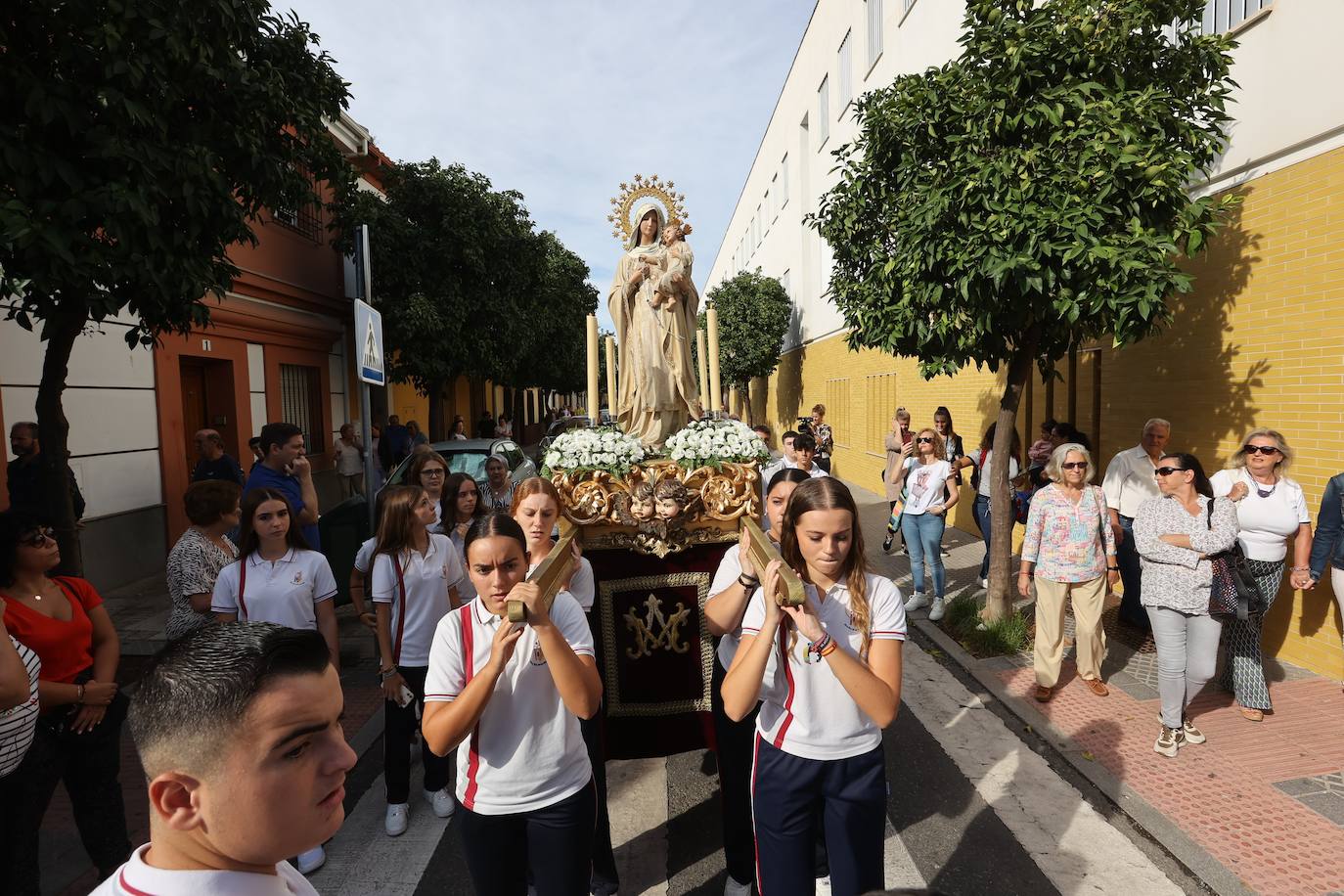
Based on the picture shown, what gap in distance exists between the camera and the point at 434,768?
12.3 feet

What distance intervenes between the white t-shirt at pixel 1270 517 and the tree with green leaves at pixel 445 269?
1233 centimetres

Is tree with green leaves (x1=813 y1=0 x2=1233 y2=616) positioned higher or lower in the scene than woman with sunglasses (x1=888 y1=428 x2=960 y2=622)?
higher

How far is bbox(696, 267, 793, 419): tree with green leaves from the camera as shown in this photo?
23.0m

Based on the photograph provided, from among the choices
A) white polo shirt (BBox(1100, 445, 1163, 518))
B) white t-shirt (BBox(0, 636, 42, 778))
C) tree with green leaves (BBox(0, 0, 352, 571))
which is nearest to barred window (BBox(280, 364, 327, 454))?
tree with green leaves (BBox(0, 0, 352, 571))

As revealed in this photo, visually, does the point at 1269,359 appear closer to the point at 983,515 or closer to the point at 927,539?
the point at 983,515

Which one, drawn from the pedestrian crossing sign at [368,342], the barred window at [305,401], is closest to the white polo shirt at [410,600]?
the pedestrian crossing sign at [368,342]

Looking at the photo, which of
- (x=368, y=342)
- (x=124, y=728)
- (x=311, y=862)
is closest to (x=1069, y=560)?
(x=311, y=862)

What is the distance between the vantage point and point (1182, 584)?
13.3 feet

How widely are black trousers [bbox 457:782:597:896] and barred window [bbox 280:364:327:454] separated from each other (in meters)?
11.9

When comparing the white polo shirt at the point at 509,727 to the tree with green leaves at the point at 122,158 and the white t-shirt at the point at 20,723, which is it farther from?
the tree with green leaves at the point at 122,158

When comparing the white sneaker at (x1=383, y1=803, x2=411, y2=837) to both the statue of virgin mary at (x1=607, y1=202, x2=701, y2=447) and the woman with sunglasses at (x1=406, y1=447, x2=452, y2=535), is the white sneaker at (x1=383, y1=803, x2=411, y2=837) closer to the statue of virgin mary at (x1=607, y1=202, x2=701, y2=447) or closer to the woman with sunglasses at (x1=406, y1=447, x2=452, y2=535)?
the woman with sunglasses at (x1=406, y1=447, x2=452, y2=535)

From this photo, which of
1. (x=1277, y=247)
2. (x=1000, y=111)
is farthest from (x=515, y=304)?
(x=1277, y=247)

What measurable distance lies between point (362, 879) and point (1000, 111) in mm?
5933

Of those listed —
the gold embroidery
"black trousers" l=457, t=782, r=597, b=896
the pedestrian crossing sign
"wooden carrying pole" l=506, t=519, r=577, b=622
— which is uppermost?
the pedestrian crossing sign
